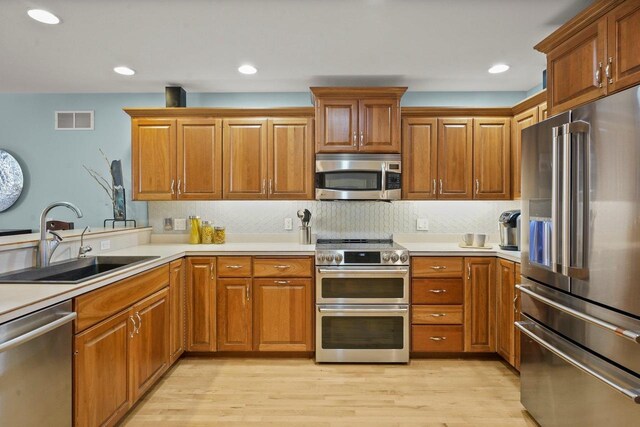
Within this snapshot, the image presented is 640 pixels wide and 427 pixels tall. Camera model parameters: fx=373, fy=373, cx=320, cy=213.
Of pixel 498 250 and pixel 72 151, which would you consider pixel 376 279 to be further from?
pixel 72 151

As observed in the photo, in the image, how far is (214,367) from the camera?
302 centimetres

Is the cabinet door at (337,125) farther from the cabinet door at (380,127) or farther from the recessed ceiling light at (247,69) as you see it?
the recessed ceiling light at (247,69)

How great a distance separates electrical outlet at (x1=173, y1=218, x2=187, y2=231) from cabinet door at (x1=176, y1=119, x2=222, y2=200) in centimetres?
38

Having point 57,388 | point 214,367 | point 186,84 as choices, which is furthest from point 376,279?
point 186,84

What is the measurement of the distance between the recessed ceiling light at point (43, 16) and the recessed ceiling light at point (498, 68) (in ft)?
10.6

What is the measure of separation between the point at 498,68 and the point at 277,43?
74.5 inches

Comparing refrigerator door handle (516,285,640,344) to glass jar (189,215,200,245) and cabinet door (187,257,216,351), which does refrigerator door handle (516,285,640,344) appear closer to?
cabinet door (187,257,216,351)

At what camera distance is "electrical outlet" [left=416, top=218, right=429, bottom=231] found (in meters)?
3.79

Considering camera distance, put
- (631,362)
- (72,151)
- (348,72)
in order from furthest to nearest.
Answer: (72,151) → (348,72) → (631,362)

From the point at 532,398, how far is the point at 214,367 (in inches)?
89.3

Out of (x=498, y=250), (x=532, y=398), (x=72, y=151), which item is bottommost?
(x=532, y=398)

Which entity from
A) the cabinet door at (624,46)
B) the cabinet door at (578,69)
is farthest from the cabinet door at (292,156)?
Answer: the cabinet door at (624,46)

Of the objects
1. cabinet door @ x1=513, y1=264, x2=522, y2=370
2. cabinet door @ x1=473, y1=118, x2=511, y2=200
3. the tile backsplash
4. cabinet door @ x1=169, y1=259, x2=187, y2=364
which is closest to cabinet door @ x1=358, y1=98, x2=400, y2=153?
the tile backsplash

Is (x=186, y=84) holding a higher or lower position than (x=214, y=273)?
higher
